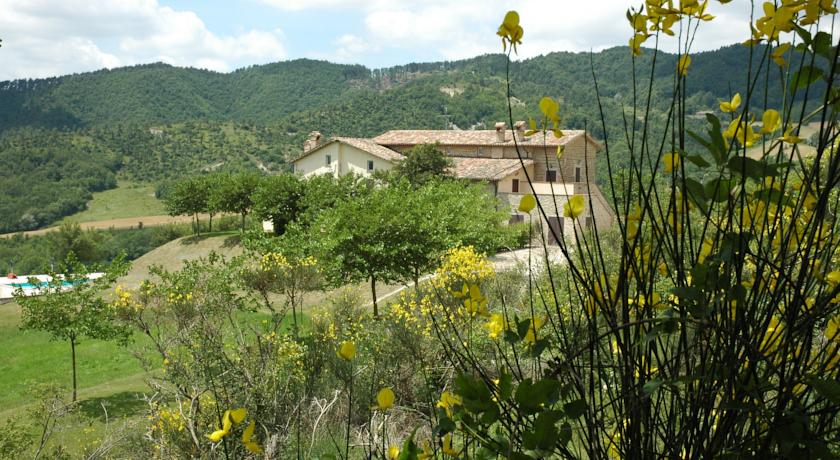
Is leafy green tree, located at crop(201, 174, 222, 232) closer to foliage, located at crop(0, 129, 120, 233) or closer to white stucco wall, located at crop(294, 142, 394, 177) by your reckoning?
white stucco wall, located at crop(294, 142, 394, 177)

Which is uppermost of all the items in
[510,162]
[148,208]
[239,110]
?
[239,110]

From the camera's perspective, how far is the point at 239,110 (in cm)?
11762

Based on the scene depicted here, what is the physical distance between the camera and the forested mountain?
239 ft

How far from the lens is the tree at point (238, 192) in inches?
1612

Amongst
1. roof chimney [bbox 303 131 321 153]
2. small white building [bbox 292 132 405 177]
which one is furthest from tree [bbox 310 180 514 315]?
roof chimney [bbox 303 131 321 153]

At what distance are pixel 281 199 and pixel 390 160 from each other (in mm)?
6145

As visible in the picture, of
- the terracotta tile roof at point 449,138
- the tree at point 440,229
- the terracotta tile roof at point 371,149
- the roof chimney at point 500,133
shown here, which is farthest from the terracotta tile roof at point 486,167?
the tree at point 440,229

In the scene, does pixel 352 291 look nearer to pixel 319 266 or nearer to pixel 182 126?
pixel 319 266

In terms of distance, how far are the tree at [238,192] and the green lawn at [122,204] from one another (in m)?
33.6

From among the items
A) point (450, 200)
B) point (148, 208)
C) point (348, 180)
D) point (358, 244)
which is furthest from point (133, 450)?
point (148, 208)

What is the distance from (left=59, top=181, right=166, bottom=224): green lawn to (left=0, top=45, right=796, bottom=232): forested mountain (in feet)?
4.82

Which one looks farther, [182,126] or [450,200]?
[182,126]

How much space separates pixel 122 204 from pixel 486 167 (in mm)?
57037

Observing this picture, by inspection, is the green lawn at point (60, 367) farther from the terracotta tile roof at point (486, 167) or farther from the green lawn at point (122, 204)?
the green lawn at point (122, 204)
